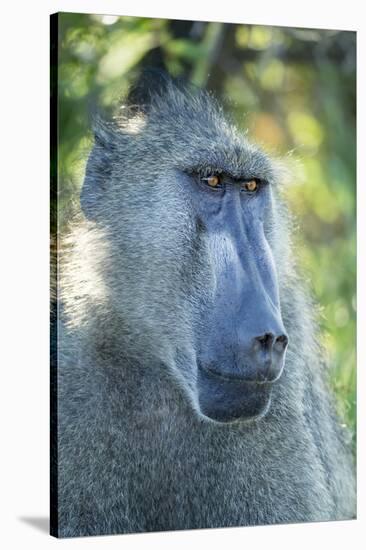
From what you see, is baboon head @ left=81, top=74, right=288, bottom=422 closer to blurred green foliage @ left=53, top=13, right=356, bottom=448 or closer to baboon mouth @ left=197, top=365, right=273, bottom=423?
baboon mouth @ left=197, top=365, right=273, bottom=423

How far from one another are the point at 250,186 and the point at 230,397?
95cm

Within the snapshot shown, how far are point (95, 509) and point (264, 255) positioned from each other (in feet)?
4.22

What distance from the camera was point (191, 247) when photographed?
196 inches

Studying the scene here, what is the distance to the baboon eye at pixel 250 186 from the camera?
5129 mm

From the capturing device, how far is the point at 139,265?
509cm

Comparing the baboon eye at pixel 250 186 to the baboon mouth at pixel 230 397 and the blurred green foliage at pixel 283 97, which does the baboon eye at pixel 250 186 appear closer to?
the blurred green foliage at pixel 283 97

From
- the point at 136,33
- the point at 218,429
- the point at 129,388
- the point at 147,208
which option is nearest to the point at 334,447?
the point at 218,429

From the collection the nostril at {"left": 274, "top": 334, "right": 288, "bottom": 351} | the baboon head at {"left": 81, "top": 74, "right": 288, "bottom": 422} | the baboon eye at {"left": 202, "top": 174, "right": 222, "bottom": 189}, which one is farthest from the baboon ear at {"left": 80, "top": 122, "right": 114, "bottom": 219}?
the nostril at {"left": 274, "top": 334, "right": 288, "bottom": 351}

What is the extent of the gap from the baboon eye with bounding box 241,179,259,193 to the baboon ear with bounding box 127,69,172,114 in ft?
1.87

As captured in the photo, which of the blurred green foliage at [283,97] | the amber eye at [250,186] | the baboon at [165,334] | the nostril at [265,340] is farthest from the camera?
the blurred green foliage at [283,97]

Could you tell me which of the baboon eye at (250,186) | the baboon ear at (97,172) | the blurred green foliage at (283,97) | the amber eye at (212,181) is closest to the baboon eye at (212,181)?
the amber eye at (212,181)

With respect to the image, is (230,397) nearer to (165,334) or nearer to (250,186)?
(165,334)

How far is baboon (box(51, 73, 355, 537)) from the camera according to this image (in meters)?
4.97

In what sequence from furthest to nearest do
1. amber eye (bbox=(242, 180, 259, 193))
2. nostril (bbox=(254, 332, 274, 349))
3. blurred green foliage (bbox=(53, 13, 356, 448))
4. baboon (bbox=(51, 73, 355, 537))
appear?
blurred green foliage (bbox=(53, 13, 356, 448)) → amber eye (bbox=(242, 180, 259, 193)) → baboon (bbox=(51, 73, 355, 537)) → nostril (bbox=(254, 332, 274, 349))
